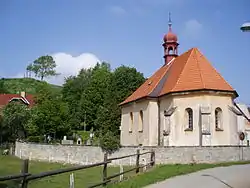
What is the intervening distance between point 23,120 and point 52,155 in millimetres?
16013

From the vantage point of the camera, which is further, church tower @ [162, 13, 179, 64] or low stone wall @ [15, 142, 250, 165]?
church tower @ [162, 13, 179, 64]

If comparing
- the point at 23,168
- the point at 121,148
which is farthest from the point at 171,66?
the point at 23,168

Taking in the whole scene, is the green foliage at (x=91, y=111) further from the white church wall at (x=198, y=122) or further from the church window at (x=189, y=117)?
the church window at (x=189, y=117)

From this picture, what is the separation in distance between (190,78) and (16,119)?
29773 mm

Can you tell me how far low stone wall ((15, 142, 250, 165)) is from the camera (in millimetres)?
21781

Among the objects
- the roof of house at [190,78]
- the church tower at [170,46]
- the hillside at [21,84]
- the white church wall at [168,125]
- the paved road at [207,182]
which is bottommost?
the paved road at [207,182]

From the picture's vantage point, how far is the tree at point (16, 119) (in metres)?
48.0

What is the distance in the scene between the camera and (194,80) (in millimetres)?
28484

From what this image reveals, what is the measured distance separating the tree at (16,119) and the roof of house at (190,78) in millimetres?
21898

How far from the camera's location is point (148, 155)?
73.5ft

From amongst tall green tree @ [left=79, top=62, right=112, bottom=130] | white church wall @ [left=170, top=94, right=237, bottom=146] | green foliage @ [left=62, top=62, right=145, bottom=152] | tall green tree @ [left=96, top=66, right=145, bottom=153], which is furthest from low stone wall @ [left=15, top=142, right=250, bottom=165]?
tall green tree @ [left=79, top=62, right=112, bottom=130]

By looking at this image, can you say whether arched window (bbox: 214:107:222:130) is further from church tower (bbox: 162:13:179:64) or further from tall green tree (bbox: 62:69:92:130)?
tall green tree (bbox: 62:69:92:130)

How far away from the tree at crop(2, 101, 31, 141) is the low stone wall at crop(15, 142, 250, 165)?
1142 cm

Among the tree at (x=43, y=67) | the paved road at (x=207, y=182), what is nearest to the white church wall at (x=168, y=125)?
the paved road at (x=207, y=182)
